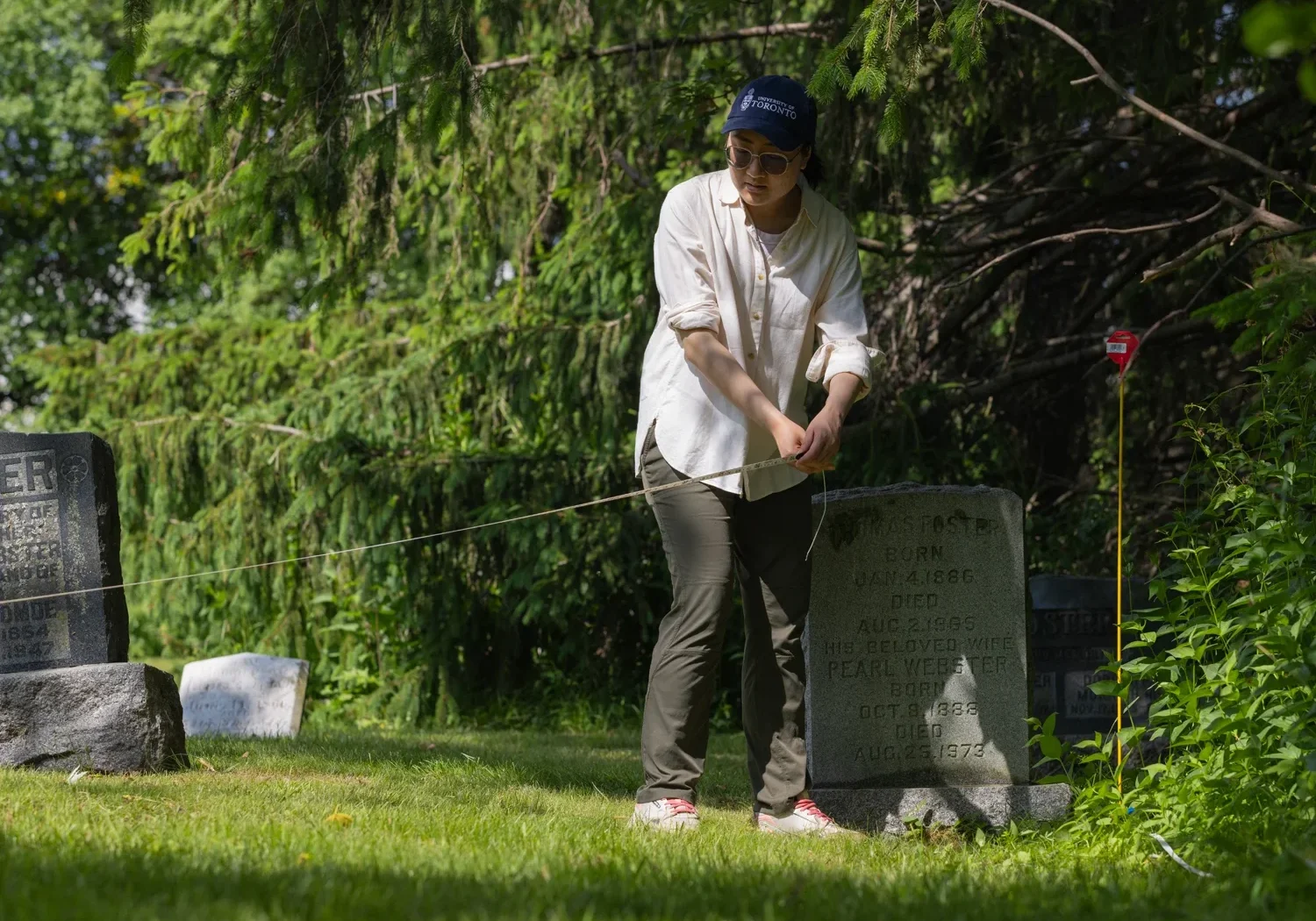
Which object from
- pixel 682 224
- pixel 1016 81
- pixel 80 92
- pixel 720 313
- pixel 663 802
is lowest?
pixel 663 802

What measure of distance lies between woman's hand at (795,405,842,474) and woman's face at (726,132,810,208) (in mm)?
739

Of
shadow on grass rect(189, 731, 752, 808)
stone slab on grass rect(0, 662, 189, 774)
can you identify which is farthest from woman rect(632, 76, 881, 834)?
stone slab on grass rect(0, 662, 189, 774)

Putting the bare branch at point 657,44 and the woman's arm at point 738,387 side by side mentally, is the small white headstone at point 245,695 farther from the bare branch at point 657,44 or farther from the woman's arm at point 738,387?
the woman's arm at point 738,387

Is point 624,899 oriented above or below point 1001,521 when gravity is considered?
below

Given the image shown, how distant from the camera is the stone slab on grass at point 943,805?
5.25 metres

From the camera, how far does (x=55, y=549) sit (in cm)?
643

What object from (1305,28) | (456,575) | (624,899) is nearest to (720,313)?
(624,899)

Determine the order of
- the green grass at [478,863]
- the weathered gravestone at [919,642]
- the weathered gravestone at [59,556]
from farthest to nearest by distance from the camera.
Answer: the weathered gravestone at [59,556] → the weathered gravestone at [919,642] → the green grass at [478,863]

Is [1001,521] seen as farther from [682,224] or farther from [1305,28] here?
[1305,28]

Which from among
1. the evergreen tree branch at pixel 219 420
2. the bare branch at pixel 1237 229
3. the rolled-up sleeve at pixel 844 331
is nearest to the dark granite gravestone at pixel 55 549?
the rolled-up sleeve at pixel 844 331

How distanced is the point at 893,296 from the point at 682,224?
227 inches

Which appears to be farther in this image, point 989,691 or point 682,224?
point 989,691

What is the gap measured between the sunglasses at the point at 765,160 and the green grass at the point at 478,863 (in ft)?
6.83

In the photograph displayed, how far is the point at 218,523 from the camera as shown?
12734 mm
